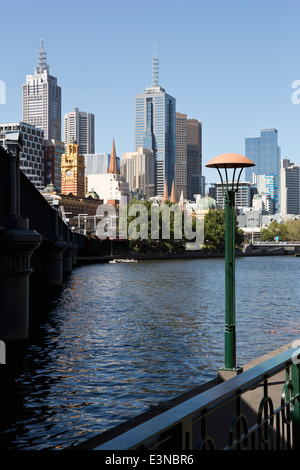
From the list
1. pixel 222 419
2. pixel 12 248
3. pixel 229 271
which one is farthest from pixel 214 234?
pixel 222 419

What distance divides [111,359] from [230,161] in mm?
9096

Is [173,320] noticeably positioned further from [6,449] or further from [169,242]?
[169,242]

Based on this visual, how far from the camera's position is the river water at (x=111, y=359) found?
12.9 m

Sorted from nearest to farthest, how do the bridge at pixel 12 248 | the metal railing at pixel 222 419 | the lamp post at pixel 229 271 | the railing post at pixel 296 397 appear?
the metal railing at pixel 222 419 → the railing post at pixel 296 397 → the lamp post at pixel 229 271 → the bridge at pixel 12 248

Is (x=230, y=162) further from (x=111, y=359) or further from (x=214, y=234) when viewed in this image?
(x=214, y=234)

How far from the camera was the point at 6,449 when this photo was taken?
10789 millimetres

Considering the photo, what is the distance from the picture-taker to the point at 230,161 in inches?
543

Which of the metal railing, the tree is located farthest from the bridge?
the tree

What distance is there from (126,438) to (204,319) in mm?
28420

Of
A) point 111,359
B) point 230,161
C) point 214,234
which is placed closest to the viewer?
point 230,161

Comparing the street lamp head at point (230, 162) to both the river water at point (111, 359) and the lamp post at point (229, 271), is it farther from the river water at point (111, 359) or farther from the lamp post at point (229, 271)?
the river water at point (111, 359)

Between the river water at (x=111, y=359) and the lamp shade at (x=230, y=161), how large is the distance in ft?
19.1

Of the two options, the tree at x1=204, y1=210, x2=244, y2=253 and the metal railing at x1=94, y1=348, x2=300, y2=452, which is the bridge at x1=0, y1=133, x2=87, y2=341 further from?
the tree at x1=204, y1=210, x2=244, y2=253

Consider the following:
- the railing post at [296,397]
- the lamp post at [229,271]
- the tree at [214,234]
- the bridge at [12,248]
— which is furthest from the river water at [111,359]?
the tree at [214,234]
